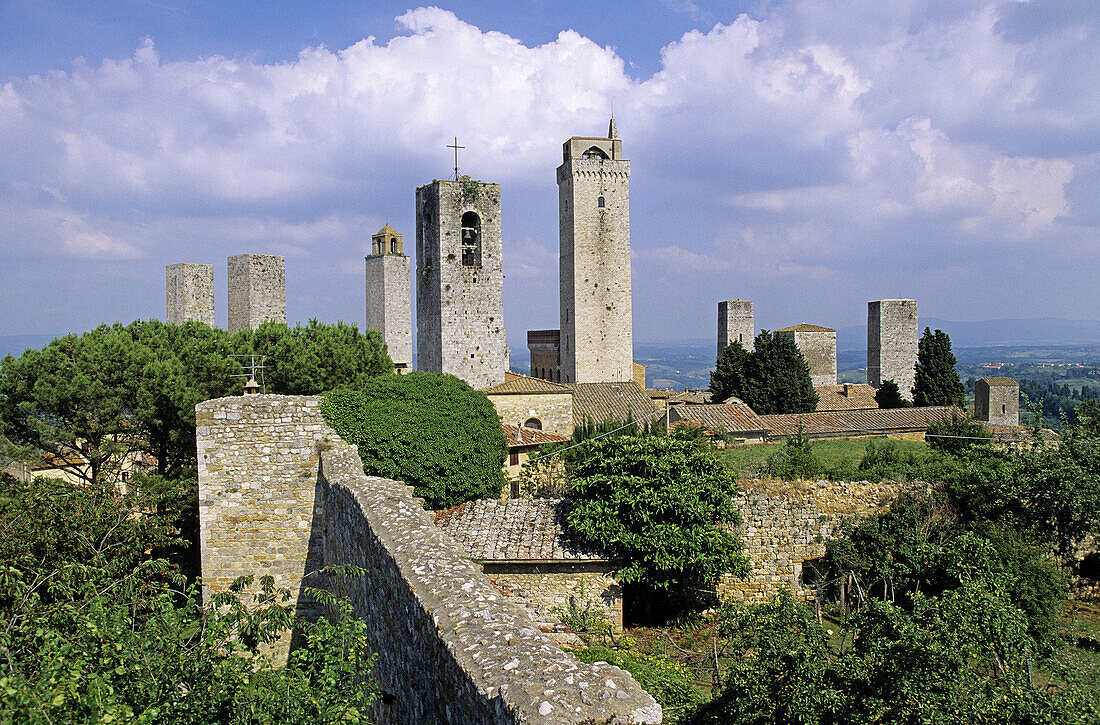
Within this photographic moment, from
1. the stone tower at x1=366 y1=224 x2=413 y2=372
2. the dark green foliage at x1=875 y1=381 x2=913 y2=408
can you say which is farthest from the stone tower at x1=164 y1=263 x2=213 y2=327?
the dark green foliage at x1=875 y1=381 x2=913 y2=408

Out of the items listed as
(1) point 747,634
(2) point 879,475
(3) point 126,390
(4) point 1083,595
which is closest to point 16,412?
(3) point 126,390

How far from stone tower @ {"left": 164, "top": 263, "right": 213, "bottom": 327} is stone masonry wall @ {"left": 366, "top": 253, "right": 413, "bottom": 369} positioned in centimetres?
787

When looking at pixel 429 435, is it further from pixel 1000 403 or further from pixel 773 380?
pixel 1000 403

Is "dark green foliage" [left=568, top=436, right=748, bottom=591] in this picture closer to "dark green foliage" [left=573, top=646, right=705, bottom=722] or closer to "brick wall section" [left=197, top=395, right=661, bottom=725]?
"dark green foliage" [left=573, top=646, right=705, bottom=722]

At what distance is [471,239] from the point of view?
29250mm

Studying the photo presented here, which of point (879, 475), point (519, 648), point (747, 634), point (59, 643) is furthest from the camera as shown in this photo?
point (879, 475)

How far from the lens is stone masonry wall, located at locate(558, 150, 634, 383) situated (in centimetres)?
4609

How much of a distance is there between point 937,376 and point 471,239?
25.0 m

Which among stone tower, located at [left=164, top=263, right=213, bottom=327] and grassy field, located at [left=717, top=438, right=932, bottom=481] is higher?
stone tower, located at [left=164, top=263, right=213, bottom=327]

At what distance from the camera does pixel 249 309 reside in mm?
28203

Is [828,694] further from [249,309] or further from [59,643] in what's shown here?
[249,309]

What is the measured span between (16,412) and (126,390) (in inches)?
103

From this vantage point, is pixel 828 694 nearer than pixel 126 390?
Yes

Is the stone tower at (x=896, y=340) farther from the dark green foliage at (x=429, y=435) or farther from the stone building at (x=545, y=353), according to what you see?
the dark green foliage at (x=429, y=435)
